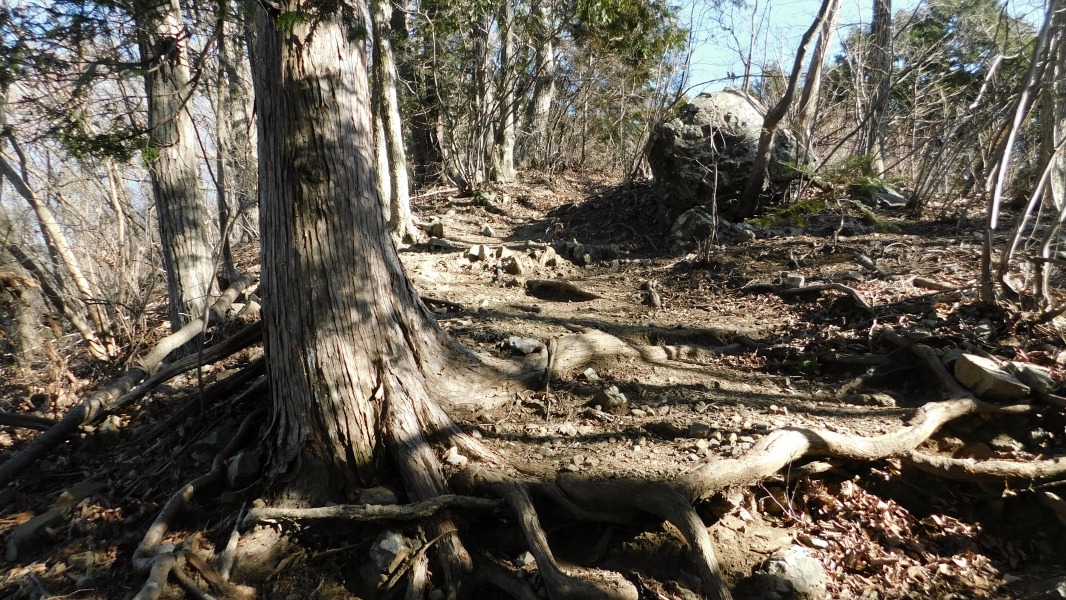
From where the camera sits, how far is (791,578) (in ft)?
9.46

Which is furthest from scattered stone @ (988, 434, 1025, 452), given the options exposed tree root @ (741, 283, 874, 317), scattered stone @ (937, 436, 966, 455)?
exposed tree root @ (741, 283, 874, 317)

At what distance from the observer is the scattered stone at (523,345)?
15.1 ft

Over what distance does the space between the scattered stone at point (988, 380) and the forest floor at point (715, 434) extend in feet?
0.62

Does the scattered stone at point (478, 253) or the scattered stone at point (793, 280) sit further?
the scattered stone at point (478, 253)

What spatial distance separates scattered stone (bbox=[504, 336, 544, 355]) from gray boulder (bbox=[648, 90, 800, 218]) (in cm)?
445

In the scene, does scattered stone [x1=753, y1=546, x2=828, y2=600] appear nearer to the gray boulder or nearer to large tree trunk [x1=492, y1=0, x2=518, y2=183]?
the gray boulder

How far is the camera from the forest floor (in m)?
3.10

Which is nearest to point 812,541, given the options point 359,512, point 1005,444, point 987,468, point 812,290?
point 987,468

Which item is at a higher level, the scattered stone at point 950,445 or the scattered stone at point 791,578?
the scattered stone at point 950,445

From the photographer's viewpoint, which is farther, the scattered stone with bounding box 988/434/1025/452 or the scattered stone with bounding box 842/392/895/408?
the scattered stone with bounding box 842/392/895/408

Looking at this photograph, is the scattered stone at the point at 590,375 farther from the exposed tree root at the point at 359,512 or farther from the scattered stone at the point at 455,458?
the exposed tree root at the point at 359,512

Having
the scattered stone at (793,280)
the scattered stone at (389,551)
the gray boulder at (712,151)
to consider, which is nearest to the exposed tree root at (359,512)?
the scattered stone at (389,551)

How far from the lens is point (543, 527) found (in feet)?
10.9

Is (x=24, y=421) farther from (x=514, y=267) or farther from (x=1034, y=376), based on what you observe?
(x=1034, y=376)
